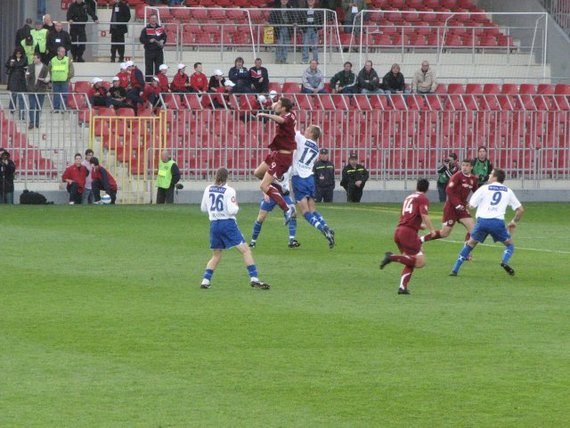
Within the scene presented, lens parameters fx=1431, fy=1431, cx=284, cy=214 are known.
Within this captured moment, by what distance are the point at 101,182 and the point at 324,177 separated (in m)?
5.15

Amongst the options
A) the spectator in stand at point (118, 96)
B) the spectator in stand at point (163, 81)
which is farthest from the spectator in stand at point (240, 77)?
the spectator in stand at point (118, 96)

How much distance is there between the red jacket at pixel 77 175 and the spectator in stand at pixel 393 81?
27.9 ft

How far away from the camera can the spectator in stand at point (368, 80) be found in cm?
3562

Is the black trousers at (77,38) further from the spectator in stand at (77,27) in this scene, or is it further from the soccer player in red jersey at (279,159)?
the soccer player in red jersey at (279,159)

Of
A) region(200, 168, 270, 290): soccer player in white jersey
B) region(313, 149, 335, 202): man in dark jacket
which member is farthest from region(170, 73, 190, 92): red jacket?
region(200, 168, 270, 290): soccer player in white jersey

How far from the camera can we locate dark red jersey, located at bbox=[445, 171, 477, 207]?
68.6 ft

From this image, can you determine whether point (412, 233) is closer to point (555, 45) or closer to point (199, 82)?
A: point (199, 82)

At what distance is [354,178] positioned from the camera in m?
33.8

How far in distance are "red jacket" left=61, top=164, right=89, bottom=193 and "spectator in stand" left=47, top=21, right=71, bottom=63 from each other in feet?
14.4

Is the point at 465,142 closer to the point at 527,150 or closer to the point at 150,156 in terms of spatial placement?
the point at 527,150

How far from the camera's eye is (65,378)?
11.5 meters

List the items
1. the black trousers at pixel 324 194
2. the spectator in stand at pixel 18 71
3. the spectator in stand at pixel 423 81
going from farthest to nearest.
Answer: the spectator in stand at pixel 423 81
the spectator in stand at pixel 18 71
the black trousers at pixel 324 194

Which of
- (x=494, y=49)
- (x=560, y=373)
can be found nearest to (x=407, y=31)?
(x=494, y=49)

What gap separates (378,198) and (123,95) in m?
6.67
